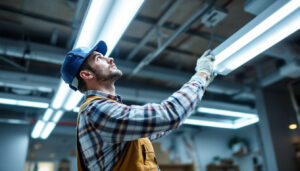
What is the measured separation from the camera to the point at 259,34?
66.8 inches

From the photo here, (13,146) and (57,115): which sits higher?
(57,115)

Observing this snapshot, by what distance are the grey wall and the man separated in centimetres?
634

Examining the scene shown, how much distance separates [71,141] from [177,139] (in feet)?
11.0

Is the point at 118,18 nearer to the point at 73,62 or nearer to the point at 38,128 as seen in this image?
the point at 73,62

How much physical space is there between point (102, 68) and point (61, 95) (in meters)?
2.43

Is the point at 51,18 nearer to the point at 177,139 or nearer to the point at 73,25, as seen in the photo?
the point at 73,25

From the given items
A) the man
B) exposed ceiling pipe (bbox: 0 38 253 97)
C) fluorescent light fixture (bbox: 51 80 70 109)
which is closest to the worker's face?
the man

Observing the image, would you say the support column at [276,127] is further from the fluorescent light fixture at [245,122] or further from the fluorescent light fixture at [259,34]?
the fluorescent light fixture at [259,34]

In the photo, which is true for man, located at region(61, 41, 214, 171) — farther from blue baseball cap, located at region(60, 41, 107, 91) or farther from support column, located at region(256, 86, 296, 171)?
support column, located at region(256, 86, 296, 171)

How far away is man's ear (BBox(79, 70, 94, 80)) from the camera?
1195mm

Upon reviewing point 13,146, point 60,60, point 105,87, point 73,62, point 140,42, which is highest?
point 140,42

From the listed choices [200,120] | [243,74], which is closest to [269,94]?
[243,74]

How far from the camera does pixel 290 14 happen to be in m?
1.57

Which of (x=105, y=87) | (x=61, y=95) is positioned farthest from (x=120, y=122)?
(x=61, y=95)
